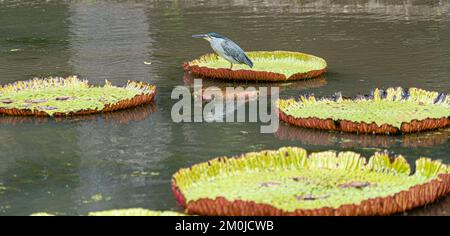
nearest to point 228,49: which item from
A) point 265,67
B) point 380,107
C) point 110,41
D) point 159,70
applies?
point 265,67

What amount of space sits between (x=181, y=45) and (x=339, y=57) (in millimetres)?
2173

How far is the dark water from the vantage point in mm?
5699

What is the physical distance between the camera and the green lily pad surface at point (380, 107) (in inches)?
274

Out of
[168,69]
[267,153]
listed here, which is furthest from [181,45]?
[267,153]

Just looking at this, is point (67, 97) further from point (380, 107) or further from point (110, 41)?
point (110, 41)

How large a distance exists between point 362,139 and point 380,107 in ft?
2.42

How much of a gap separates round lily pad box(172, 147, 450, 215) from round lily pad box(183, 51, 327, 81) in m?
3.29

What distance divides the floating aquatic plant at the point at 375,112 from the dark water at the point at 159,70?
0.37ft

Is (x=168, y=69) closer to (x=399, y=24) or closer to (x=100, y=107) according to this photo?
(x=100, y=107)

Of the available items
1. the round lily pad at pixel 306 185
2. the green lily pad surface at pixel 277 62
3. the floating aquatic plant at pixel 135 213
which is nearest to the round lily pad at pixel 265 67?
the green lily pad surface at pixel 277 62

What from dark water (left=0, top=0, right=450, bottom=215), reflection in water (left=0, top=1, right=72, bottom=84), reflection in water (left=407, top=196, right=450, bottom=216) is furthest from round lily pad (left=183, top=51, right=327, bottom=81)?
reflection in water (left=407, top=196, right=450, bottom=216)

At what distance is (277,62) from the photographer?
9859mm
